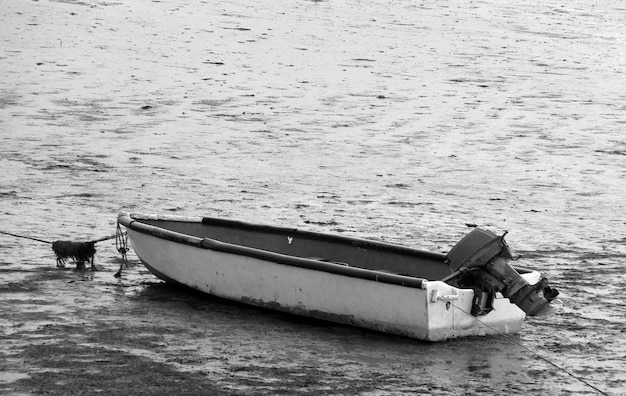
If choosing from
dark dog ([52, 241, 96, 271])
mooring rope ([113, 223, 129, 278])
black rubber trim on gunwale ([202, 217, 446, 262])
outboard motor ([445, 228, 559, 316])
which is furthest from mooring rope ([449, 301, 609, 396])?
dark dog ([52, 241, 96, 271])

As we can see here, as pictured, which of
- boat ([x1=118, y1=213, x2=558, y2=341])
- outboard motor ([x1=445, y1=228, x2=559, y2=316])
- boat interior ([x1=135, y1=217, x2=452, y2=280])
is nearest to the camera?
outboard motor ([x1=445, y1=228, x2=559, y2=316])

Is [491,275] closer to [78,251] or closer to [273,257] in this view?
[273,257]

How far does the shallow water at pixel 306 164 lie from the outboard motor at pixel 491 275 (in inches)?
15.6

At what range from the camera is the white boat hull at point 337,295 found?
28.2ft

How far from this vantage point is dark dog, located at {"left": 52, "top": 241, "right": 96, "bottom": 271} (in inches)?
398

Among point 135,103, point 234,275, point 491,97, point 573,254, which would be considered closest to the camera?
point 234,275

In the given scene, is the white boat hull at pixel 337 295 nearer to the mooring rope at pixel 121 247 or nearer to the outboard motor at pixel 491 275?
the outboard motor at pixel 491 275

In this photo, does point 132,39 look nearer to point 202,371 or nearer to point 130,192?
point 130,192

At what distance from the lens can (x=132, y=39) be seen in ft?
73.1

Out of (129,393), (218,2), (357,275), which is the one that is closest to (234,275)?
(357,275)

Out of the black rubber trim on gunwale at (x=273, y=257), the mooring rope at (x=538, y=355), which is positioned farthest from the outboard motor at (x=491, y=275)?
the black rubber trim on gunwale at (x=273, y=257)

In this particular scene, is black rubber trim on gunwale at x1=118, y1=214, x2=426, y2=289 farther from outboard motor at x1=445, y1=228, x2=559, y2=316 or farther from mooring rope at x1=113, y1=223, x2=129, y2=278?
outboard motor at x1=445, y1=228, x2=559, y2=316

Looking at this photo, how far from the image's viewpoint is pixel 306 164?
14.7 metres

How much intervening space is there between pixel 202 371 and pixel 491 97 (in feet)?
39.6
